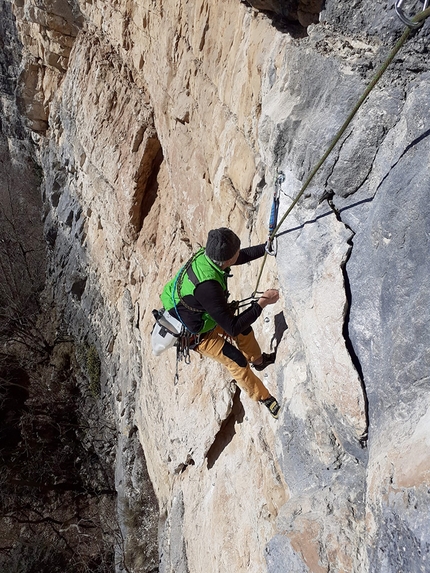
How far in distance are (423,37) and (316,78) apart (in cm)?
50

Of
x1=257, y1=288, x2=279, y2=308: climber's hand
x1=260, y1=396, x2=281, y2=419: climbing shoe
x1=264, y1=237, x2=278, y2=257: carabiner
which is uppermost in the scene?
x1=264, y1=237, x2=278, y2=257: carabiner

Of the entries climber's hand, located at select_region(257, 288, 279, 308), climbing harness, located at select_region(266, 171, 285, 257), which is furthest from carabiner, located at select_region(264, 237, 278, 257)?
climber's hand, located at select_region(257, 288, 279, 308)

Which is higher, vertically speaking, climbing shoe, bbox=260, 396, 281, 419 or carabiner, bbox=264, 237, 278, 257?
carabiner, bbox=264, 237, 278, 257

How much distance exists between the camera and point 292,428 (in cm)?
229

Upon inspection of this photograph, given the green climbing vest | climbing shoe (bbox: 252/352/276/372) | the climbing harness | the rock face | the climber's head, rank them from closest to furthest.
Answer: the rock face < the climbing harness < the climber's head < the green climbing vest < climbing shoe (bbox: 252/352/276/372)

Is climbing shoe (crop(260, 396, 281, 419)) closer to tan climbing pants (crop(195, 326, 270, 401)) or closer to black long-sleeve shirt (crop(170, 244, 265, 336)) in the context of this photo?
tan climbing pants (crop(195, 326, 270, 401))

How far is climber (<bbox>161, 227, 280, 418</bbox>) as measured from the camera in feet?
8.19

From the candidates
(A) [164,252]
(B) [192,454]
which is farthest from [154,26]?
(B) [192,454]

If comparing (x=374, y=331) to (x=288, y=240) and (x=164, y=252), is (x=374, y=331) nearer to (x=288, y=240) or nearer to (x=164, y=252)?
(x=288, y=240)

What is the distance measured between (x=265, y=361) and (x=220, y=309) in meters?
0.62

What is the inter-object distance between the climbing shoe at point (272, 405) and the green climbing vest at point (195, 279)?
653 millimetres

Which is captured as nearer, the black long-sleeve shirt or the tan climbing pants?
the black long-sleeve shirt

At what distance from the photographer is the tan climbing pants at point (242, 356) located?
287 cm

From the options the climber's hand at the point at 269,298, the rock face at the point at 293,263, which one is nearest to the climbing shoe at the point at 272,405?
the rock face at the point at 293,263
